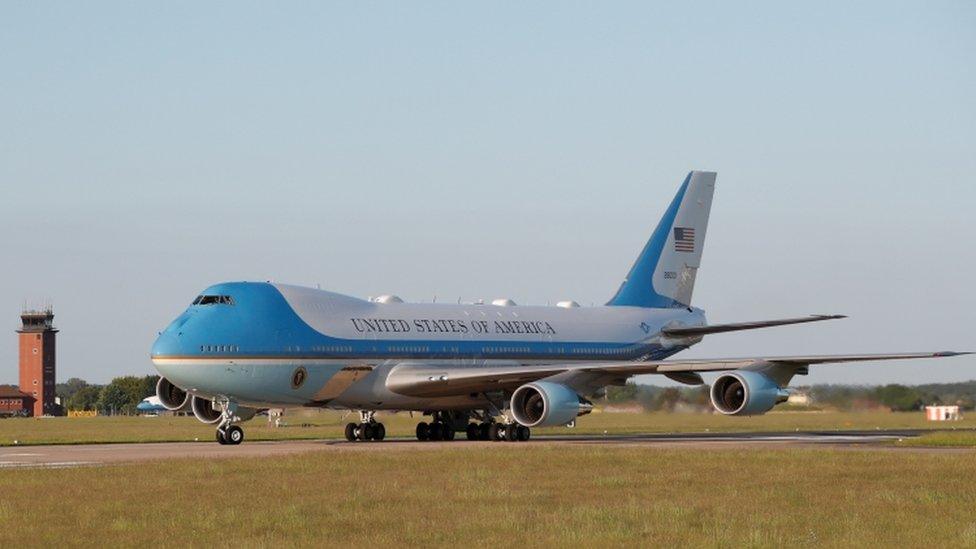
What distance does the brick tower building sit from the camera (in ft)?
525

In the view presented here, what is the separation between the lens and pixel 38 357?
161250 millimetres

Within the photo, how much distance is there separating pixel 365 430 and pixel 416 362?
3.14m

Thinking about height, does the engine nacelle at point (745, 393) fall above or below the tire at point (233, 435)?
above

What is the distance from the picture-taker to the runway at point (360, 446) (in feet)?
116

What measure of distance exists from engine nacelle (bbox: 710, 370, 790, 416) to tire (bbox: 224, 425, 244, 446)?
13392 mm

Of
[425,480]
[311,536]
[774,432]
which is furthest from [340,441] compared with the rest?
[311,536]

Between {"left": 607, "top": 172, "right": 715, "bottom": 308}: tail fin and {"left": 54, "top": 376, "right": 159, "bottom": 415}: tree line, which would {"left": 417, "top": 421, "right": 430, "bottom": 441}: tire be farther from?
{"left": 54, "top": 376, "right": 159, "bottom": 415}: tree line

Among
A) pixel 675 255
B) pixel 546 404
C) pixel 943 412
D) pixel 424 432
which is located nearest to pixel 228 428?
pixel 424 432

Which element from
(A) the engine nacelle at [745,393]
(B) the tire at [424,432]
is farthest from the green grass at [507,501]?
(B) the tire at [424,432]

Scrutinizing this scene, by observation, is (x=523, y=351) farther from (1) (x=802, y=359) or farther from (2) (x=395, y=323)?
(1) (x=802, y=359)

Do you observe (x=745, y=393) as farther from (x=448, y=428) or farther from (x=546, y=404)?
(x=448, y=428)

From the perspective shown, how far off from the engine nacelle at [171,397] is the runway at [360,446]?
1189mm

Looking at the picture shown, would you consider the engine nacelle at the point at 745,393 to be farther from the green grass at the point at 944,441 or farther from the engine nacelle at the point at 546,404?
the engine nacelle at the point at 546,404

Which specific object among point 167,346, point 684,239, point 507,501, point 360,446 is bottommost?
point 507,501
